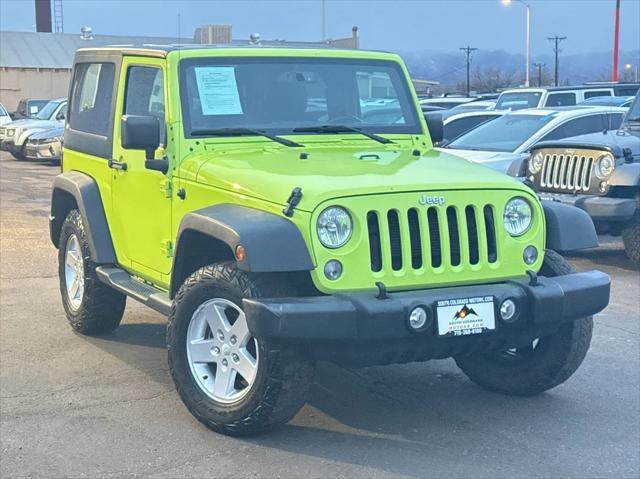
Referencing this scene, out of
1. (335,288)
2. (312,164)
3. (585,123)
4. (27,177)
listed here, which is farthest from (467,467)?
(27,177)

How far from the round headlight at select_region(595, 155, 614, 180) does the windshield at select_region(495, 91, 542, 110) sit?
30.7 feet

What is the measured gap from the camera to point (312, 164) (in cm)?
545

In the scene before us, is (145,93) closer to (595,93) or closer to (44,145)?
(595,93)

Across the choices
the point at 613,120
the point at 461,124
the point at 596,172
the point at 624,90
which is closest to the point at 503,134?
the point at 613,120

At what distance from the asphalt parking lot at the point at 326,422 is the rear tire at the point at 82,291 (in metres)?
0.12

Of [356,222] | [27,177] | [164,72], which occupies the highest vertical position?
[164,72]

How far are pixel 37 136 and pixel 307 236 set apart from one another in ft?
62.8

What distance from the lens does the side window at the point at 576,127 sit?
40.6 feet

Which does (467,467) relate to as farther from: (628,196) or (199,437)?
(628,196)

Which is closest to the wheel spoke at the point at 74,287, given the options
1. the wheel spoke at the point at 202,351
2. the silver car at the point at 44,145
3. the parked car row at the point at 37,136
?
the wheel spoke at the point at 202,351

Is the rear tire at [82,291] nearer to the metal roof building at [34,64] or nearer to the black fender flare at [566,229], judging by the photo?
the black fender flare at [566,229]

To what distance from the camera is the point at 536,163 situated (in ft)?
34.3

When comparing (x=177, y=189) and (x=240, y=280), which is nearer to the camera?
(x=240, y=280)

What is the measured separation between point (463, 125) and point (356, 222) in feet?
37.4
